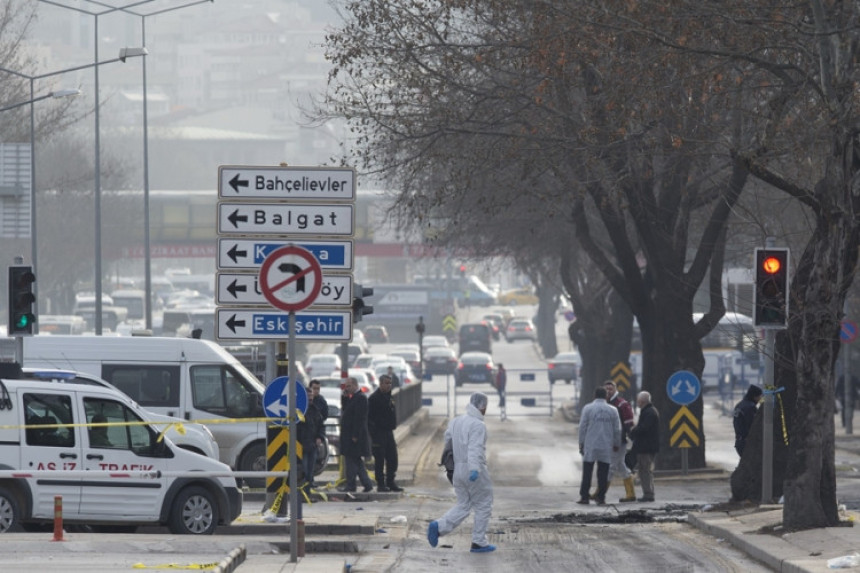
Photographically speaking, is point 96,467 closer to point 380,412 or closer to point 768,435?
point 768,435

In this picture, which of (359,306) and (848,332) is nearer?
(359,306)

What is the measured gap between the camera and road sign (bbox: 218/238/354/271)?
55.4ft

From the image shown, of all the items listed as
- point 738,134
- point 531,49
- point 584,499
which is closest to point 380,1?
point 531,49

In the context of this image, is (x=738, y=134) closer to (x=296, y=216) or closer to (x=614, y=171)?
(x=614, y=171)

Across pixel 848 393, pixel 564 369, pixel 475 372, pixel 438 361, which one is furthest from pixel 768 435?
pixel 438 361

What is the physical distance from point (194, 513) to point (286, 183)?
3549 millimetres

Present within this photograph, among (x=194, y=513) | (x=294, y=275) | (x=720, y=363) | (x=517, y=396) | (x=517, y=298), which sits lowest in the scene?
(x=517, y=396)

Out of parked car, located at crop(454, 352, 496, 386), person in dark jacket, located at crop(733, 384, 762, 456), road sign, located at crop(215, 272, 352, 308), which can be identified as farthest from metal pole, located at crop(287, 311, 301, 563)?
parked car, located at crop(454, 352, 496, 386)

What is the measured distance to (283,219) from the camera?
17.1m

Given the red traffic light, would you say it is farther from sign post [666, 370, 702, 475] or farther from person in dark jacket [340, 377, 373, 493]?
sign post [666, 370, 702, 475]

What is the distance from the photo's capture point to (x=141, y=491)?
17344mm

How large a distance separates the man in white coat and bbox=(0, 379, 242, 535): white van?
678cm

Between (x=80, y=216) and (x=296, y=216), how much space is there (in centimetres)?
7005

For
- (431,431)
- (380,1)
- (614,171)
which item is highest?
(380,1)
